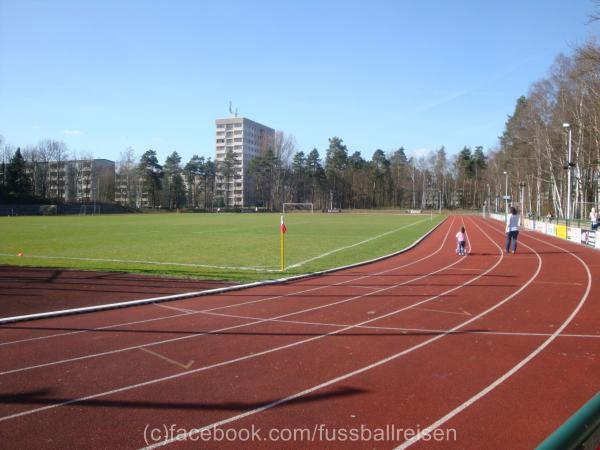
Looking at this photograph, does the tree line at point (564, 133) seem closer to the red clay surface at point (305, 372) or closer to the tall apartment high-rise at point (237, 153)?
the red clay surface at point (305, 372)

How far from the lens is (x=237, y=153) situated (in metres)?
134

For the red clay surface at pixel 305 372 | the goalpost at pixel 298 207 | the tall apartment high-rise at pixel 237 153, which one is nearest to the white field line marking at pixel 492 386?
the red clay surface at pixel 305 372

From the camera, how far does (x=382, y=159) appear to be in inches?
4865

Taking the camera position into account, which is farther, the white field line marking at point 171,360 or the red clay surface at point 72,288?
the red clay surface at point 72,288

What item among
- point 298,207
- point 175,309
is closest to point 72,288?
point 175,309

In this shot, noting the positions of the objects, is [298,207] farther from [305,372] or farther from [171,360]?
[305,372]

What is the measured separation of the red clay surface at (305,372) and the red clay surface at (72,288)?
1.16 m

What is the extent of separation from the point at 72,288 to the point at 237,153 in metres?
125

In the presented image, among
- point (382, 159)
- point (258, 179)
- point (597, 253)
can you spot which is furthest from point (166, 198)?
point (597, 253)

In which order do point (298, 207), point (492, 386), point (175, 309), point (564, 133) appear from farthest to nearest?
point (298, 207) → point (564, 133) → point (175, 309) → point (492, 386)

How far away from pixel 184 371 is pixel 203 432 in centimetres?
165

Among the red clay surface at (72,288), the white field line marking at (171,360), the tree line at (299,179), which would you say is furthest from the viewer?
the tree line at (299,179)

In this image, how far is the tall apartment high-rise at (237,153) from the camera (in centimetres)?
12081

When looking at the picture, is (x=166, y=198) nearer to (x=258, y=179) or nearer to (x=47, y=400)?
(x=258, y=179)
